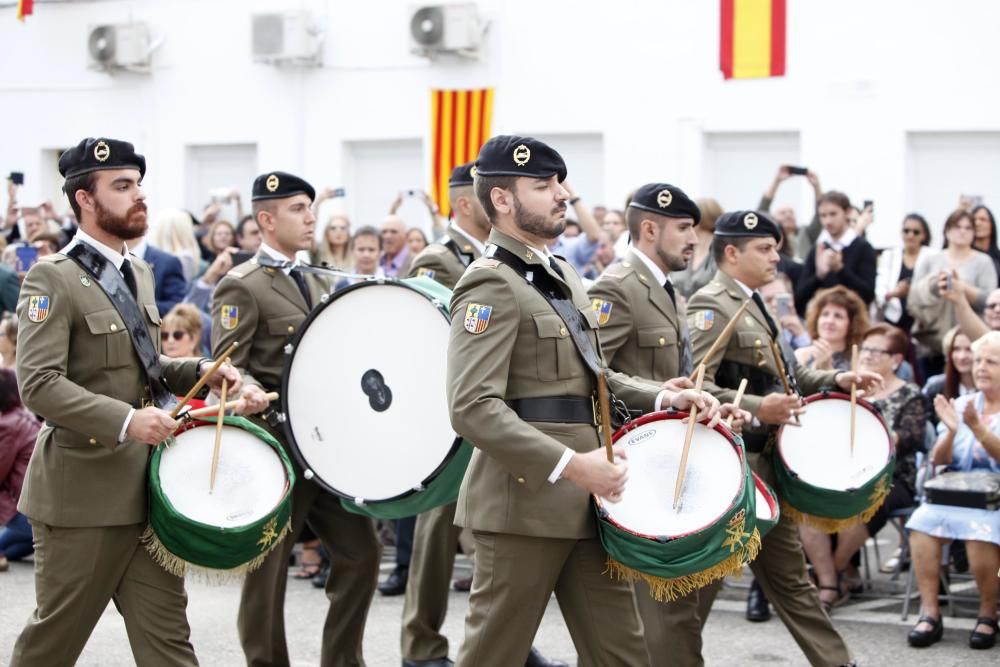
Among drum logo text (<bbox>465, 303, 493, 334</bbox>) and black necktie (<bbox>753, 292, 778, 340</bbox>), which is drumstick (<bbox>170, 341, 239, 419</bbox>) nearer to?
drum logo text (<bbox>465, 303, 493, 334</bbox>)

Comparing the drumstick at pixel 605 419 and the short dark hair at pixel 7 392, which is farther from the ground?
the drumstick at pixel 605 419

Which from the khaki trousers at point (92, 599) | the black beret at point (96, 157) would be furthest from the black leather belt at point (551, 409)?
the black beret at point (96, 157)

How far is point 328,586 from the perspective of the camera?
6102mm

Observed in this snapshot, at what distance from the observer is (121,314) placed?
4.84 metres

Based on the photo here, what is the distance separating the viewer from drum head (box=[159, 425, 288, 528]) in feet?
15.9

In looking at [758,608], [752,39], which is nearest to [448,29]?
[752,39]

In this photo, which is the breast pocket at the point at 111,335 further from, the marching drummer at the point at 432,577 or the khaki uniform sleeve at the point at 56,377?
the marching drummer at the point at 432,577

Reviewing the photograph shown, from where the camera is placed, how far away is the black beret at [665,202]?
5918 millimetres

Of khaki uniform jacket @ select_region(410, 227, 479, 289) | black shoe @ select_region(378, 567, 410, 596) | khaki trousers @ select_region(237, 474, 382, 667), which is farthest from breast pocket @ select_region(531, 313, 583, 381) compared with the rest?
black shoe @ select_region(378, 567, 410, 596)

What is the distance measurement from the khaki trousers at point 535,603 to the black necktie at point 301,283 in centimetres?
198

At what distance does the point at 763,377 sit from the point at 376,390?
1.68 metres

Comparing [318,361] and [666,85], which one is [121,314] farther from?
[666,85]

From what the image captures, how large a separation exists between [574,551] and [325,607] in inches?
148

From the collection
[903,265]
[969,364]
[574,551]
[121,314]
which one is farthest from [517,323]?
[903,265]
